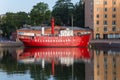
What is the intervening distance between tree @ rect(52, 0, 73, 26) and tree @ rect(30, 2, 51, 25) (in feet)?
10.3

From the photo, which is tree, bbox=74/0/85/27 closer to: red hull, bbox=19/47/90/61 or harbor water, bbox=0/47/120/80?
red hull, bbox=19/47/90/61

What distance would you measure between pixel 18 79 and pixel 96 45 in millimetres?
86021

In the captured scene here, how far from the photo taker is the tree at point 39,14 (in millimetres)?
162875

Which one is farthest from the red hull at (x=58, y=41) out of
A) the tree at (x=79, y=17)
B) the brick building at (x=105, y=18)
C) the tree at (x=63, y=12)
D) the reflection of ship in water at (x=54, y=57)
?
the tree at (x=63, y=12)

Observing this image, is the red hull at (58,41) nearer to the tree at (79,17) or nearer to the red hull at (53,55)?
the red hull at (53,55)

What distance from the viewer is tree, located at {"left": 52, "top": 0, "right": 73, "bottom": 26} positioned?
16050 centimetres

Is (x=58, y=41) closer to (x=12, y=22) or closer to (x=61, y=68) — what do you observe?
(x=12, y=22)

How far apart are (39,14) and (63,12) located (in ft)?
33.4

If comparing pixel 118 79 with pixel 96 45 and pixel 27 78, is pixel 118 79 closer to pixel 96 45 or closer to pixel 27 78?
pixel 27 78

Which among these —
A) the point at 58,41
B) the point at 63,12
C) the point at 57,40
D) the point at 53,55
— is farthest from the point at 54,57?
the point at 63,12

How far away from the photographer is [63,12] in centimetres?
16162

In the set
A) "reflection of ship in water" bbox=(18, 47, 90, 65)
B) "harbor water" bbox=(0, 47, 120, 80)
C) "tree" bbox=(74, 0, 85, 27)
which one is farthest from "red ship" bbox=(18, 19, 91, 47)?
"harbor water" bbox=(0, 47, 120, 80)

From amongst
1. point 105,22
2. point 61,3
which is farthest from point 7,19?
point 105,22

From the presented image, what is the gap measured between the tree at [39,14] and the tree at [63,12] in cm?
314
